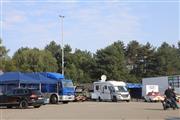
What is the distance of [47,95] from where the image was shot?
152ft

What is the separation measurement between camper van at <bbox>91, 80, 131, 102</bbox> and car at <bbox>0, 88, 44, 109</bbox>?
58.6 feet

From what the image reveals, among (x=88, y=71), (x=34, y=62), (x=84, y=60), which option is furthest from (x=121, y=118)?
(x=84, y=60)

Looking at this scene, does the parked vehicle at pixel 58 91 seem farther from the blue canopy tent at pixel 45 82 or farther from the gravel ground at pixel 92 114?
the gravel ground at pixel 92 114

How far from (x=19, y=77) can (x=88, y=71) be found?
196 ft

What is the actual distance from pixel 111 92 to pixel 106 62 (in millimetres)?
45565

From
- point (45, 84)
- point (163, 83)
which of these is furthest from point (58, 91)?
point (163, 83)

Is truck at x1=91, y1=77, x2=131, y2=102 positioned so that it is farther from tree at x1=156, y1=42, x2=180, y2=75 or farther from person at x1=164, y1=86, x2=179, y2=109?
tree at x1=156, y1=42, x2=180, y2=75

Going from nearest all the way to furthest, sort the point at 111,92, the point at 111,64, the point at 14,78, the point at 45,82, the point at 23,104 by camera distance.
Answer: the point at 23,104 → the point at 14,78 → the point at 45,82 → the point at 111,92 → the point at 111,64

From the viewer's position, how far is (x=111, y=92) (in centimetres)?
5450

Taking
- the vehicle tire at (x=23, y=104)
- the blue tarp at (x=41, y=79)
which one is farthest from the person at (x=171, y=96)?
the blue tarp at (x=41, y=79)

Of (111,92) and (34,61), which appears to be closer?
(111,92)

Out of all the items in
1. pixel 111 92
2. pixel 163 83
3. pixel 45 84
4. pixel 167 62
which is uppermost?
pixel 167 62

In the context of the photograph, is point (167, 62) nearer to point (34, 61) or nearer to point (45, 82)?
point (34, 61)

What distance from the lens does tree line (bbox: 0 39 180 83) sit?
95375 millimetres
